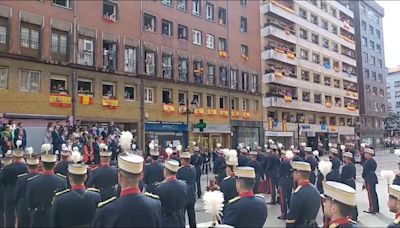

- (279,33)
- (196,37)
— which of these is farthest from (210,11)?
(279,33)

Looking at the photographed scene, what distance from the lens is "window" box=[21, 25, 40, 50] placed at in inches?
1055

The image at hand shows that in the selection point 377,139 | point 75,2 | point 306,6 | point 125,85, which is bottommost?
point 377,139

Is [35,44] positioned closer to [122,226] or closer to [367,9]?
[122,226]

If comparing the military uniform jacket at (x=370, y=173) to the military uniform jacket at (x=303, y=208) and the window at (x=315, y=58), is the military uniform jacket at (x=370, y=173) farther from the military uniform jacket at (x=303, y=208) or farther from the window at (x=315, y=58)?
the window at (x=315, y=58)

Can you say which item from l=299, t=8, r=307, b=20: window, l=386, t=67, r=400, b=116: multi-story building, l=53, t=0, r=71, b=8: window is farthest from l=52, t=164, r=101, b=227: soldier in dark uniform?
l=386, t=67, r=400, b=116: multi-story building

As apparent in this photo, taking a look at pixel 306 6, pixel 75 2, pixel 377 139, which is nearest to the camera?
pixel 75 2

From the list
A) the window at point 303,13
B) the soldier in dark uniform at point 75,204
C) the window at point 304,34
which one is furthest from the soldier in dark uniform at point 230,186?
the window at point 303,13

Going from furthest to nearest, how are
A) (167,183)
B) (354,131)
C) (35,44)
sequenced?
(354,131)
(35,44)
(167,183)

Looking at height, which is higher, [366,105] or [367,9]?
[367,9]

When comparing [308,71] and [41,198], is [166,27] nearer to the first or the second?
[308,71]

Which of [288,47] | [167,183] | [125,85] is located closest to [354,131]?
[288,47]

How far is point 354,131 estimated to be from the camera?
2672 inches

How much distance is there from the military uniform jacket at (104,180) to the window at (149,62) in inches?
1018

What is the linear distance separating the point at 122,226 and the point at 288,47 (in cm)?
5175
